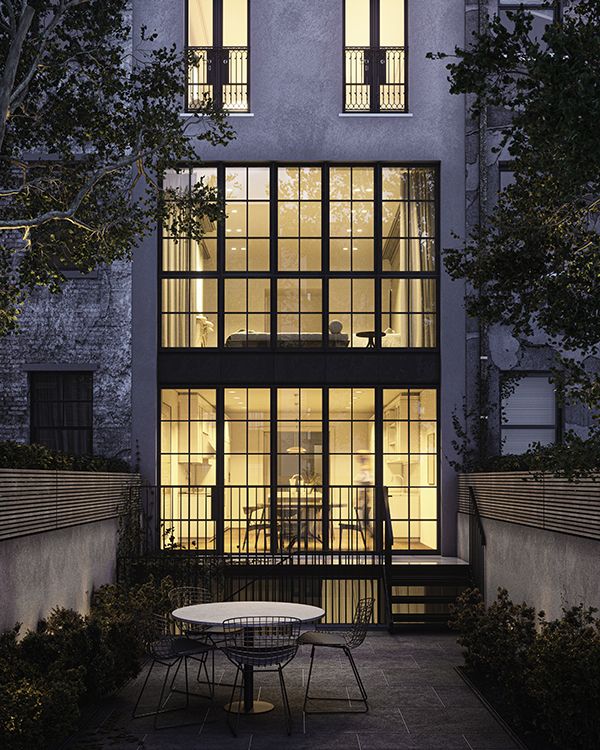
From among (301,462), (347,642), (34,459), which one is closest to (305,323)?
(301,462)

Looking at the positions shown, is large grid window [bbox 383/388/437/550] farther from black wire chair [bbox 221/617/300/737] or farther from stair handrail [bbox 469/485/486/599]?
black wire chair [bbox 221/617/300/737]

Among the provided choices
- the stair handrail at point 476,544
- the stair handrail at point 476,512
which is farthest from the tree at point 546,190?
the stair handrail at point 476,544

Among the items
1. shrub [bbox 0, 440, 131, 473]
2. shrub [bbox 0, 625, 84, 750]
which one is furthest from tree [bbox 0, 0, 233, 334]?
shrub [bbox 0, 625, 84, 750]

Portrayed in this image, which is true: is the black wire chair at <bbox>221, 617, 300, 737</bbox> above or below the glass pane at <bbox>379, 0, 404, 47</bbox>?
below

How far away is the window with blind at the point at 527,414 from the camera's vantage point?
50.8ft

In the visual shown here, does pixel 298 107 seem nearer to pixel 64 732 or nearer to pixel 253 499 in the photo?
pixel 253 499

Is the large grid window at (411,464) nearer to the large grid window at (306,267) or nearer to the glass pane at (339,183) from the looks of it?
the large grid window at (306,267)

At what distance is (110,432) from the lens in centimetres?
1538

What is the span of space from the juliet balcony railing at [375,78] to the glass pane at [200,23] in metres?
2.09

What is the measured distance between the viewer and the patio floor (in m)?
8.12

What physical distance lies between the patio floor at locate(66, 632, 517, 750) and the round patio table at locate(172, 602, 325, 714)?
6.0 inches

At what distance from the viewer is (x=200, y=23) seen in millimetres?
16031

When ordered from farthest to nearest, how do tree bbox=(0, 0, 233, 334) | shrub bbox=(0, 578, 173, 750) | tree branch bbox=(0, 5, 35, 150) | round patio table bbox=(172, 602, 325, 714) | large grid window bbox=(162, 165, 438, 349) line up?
large grid window bbox=(162, 165, 438, 349)
tree bbox=(0, 0, 233, 334)
round patio table bbox=(172, 602, 325, 714)
tree branch bbox=(0, 5, 35, 150)
shrub bbox=(0, 578, 173, 750)

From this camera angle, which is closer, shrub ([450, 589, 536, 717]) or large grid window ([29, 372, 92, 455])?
shrub ([450, 589, 536, 717])
